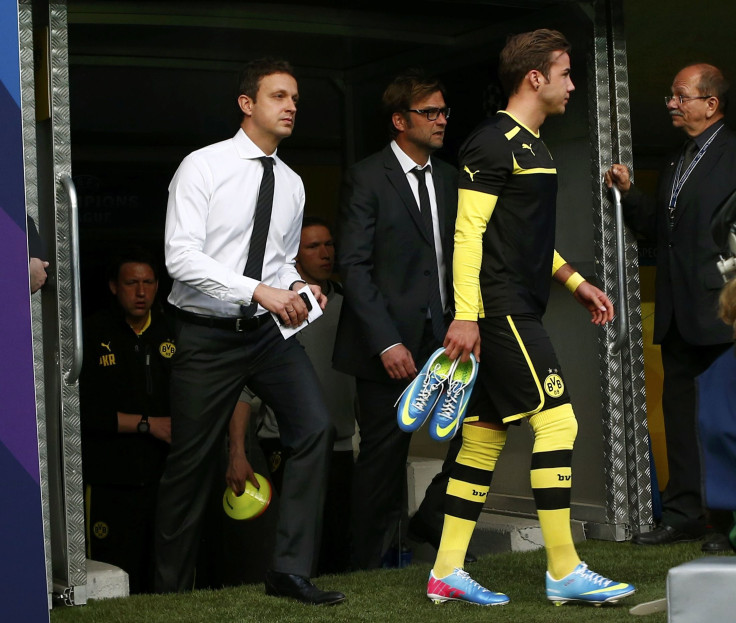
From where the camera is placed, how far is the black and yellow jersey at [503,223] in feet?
14.3

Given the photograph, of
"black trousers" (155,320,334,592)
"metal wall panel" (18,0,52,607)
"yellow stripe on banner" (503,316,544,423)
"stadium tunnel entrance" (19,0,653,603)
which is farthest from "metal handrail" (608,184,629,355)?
"metal wall panel" (18,0,52,607)

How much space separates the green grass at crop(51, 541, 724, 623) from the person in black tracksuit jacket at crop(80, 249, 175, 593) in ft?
4.50

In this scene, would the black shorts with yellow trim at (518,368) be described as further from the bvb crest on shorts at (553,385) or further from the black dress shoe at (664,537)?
the black dress shoe at (664,537)

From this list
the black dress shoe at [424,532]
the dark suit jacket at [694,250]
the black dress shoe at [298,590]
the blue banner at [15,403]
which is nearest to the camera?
the blue banner at [15,403]

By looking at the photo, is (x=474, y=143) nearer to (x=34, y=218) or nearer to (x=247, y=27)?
(x=34, y=218)

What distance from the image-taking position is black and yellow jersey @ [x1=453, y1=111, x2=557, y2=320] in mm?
4355

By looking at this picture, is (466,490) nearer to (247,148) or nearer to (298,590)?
(298,590)

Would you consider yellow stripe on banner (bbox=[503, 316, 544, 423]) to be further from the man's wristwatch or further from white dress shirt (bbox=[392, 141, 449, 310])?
the man's wristwatch

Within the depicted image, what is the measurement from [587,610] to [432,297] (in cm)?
159

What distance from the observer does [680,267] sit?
221 inches

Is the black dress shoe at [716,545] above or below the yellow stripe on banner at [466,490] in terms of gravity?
below

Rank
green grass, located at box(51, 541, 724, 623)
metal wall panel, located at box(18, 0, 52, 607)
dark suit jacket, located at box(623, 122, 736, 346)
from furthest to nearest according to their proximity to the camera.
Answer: dark suit jacket, located at box(623, 122, 736, 346)
metal wall panel, located at box(18, 0, 52, 607)
green grass, located at box(51, 541, 724, 623)

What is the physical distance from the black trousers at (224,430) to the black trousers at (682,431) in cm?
177

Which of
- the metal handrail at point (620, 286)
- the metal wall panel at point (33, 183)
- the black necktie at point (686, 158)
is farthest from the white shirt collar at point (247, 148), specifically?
the black necktie at point (686, 158)
